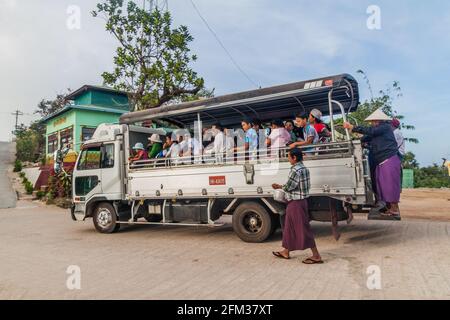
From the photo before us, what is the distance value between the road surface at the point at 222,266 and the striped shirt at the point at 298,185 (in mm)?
986

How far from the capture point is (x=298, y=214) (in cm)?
515

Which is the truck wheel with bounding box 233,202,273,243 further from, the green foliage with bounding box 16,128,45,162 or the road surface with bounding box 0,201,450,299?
the green foliage with bounding box 16,128,45,162

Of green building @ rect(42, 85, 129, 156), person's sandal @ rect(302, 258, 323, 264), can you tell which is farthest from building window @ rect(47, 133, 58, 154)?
person's sandal @ rect(302, 258, 323, 264)

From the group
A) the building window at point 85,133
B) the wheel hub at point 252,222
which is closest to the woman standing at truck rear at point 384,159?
the wheel hub at point 252,222

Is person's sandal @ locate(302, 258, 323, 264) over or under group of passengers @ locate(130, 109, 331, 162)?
under

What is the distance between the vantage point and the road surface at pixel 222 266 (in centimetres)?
412

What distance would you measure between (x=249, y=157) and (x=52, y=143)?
21.1m

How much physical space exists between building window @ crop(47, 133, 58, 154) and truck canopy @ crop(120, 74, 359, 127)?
1712cm

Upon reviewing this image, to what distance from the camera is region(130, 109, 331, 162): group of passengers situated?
21.7 feet

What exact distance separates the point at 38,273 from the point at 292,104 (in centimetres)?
523

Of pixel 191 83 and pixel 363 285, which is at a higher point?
pixel 191 83

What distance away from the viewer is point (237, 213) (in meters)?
6.79
